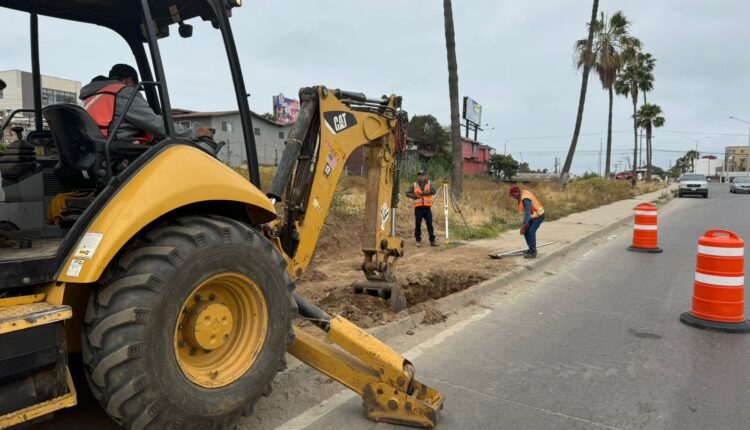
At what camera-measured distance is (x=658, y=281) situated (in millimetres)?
8641

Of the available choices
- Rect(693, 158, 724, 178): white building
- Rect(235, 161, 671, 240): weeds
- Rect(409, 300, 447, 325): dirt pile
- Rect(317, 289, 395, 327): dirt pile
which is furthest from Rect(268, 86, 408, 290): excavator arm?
Rect(693, 158, 724, 178): white building

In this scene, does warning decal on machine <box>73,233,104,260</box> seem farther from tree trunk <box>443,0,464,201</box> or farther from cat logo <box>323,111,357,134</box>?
tree trunk <box>443,0,464,201</box>

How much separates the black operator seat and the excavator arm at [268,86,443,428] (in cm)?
154

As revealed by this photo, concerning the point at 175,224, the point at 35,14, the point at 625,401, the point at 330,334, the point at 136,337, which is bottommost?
the point at 625,401

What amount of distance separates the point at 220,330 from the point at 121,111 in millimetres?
1503

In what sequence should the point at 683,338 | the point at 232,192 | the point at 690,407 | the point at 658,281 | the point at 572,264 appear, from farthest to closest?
Answer: 1. the point at 572,264
2. the point at 658,281
3. the point at 683,338
4. the point at 690,407
5. the point at 232,192

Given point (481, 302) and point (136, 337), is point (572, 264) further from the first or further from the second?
point (136, 337)

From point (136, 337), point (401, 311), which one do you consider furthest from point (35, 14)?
point (401, 311)

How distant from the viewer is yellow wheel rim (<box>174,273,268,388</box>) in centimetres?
299

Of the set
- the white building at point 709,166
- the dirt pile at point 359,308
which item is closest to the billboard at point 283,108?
the dirt pile at point 359,308

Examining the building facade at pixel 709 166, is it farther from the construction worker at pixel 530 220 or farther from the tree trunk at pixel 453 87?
the construction worker at pixel 530 220

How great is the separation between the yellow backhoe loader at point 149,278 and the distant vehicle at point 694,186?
125ft

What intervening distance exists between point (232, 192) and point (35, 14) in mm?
1991

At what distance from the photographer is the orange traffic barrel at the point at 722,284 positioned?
594cm
